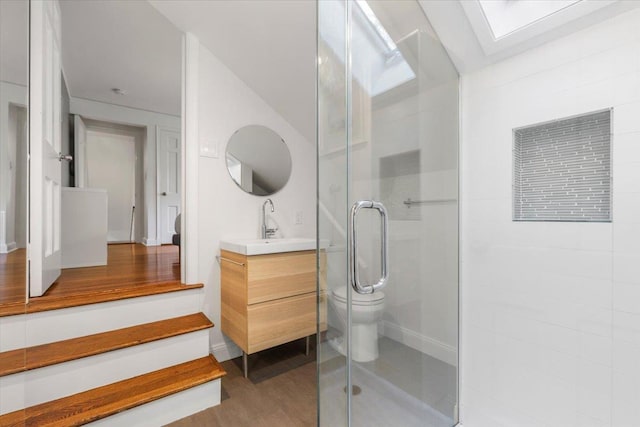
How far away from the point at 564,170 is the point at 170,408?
2.24 metres

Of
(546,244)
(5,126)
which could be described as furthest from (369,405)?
(5,126)

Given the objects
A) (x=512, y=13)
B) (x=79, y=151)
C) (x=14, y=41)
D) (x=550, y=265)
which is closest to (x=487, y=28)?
(x=512, y=13)

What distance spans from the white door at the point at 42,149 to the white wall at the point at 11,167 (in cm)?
9

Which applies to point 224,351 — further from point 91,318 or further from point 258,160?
point 258,160

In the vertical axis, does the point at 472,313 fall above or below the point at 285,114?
below

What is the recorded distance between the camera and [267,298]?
5.95 feet

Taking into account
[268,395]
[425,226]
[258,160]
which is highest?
[258,160]

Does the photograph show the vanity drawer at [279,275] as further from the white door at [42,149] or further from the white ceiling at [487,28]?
the white ceiling at [487,28]

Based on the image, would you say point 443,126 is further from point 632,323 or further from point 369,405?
point 369,405

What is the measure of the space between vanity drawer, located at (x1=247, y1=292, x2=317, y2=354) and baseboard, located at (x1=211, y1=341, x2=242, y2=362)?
53 centimetres

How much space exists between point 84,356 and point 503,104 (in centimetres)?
241

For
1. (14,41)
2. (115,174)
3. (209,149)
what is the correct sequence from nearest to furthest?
(14,41) < (209,149) < (115,174)

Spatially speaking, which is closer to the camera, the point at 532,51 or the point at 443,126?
the point at 532,51

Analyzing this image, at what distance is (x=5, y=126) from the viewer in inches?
46.1
